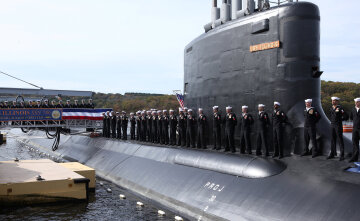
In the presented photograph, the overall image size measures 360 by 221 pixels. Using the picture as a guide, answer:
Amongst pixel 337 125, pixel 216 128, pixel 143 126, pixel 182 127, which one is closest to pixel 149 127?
pixel 143 126

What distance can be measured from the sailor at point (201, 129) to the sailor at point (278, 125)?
9.54 ft

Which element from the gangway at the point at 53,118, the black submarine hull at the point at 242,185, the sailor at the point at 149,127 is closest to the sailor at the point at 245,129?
the black submarine hull at the point at 242,185

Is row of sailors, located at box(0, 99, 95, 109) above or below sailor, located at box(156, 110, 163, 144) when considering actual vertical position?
above

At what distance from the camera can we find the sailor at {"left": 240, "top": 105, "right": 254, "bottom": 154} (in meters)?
9.59

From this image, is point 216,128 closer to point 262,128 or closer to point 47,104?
point 262,128

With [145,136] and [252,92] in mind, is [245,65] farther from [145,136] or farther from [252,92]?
[145,136]

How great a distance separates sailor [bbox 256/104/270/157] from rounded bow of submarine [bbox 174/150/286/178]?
0.53 m

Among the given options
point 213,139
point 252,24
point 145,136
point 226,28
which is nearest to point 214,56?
point 226,28

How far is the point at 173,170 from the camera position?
35.6 ft

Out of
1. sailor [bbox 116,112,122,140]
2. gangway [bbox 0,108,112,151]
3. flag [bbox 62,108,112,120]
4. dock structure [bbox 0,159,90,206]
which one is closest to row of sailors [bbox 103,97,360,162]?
sailor [bbox 116,112,122,140]

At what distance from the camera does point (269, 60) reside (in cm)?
917

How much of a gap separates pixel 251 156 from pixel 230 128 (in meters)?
1.31

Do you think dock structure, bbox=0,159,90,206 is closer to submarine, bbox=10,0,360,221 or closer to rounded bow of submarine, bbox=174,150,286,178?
submarine, bbox=10,0,360,221

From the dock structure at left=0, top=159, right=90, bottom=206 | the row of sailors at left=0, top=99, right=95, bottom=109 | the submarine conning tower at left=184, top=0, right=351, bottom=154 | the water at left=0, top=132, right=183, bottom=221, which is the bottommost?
the water at left=0, top=132, right=183, bottom=221
